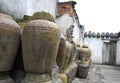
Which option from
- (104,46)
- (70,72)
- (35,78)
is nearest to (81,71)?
(70,72)

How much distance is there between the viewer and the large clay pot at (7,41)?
1330 mm

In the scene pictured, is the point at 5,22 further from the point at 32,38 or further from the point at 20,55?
the point at 20,55

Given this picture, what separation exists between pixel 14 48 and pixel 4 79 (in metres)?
0.23

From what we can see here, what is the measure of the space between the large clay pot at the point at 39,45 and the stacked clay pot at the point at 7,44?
6cm

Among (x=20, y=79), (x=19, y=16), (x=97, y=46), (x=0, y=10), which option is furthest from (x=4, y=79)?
(x=97, y=46)

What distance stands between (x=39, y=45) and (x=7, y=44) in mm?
215

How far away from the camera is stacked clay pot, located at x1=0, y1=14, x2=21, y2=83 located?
133 centimetres

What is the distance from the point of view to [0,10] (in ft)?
7.57

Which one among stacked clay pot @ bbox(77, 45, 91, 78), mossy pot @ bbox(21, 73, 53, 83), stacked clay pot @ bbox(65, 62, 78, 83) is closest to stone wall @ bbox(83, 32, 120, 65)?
stacked clay pot @ bbox(77, 45, 91, 78)

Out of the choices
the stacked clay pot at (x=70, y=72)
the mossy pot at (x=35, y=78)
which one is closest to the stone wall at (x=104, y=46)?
the stacked clay pot at (x=70, y=72)

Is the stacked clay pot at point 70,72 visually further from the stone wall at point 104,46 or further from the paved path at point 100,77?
the stone wall at point 104,46

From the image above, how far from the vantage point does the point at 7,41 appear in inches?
53.4

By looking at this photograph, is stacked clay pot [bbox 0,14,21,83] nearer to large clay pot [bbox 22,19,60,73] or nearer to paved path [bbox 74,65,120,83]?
large clay pot [bbox 22,19,60,73]

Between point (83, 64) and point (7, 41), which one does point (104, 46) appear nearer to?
point (83, 64)
